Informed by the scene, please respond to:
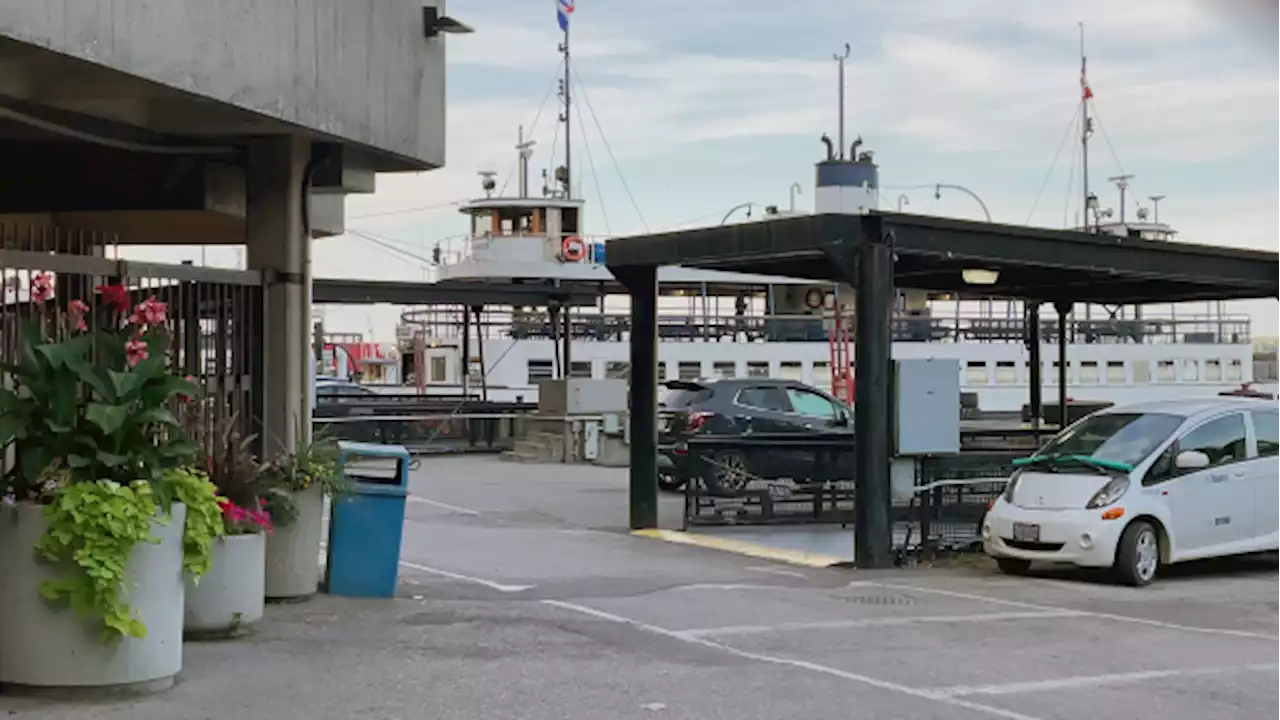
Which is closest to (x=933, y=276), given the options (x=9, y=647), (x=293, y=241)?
(x=293, y=241)

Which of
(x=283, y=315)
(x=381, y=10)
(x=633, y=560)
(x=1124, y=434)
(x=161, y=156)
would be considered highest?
(x=381, y=10)

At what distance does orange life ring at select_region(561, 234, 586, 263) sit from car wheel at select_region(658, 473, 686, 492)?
25282 mm

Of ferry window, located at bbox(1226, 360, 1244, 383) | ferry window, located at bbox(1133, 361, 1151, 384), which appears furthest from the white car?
ferry window, located at bbox(1226, 360, 1244, 383)

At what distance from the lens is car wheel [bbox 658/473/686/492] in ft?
76.0

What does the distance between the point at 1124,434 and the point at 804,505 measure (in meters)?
4.91

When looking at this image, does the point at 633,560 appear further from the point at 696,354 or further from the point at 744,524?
the point at 696,354

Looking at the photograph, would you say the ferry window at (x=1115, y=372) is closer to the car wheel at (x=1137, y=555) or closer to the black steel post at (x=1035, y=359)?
the black steel post at (x=1035, y=359)

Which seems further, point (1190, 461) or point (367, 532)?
point (1190, 461)

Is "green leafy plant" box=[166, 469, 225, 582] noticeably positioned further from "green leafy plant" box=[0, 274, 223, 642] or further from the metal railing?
the metal railing

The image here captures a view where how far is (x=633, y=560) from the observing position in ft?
48.5

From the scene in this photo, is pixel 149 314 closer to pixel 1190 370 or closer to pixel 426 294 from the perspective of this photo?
pixel 426 294

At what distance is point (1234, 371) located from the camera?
55406mm

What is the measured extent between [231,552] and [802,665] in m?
3.37

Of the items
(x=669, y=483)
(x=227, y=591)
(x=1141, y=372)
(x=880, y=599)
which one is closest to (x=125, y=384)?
(x=227, y=591)
